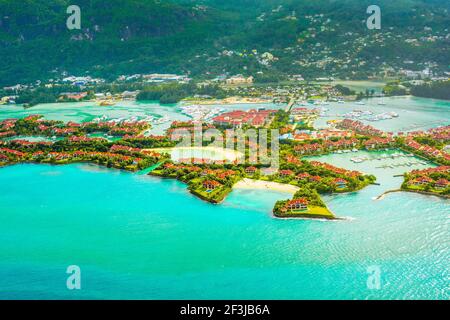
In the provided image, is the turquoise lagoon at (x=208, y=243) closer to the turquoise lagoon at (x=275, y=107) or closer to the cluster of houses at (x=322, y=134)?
the cluster of houses at (x=322, y=134)

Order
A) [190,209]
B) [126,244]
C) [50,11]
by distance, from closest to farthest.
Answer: [126,244] < [190,209] < [50,11]

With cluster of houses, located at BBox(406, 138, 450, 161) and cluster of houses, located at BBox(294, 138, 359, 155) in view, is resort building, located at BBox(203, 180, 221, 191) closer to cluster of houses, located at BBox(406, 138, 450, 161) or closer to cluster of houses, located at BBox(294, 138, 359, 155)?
cluster of houses, located at BBox(294, 138, 359, 155)

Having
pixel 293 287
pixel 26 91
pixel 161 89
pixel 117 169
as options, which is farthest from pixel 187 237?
pixel 26 91

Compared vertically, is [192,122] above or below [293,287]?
above

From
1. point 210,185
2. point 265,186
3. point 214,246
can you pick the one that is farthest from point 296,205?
point 210,185

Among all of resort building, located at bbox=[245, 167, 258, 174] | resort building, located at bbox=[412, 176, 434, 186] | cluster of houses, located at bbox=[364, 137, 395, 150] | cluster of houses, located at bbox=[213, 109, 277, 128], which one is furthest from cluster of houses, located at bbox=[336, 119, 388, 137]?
resort building, located at bbox=[245, 167, 258, 174]

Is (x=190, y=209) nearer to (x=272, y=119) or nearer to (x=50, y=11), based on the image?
(x=272, y=119)

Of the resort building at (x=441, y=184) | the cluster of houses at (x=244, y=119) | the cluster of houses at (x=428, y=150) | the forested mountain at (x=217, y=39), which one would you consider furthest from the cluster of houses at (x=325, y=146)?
the forested mountain at (x=217, y=39)
